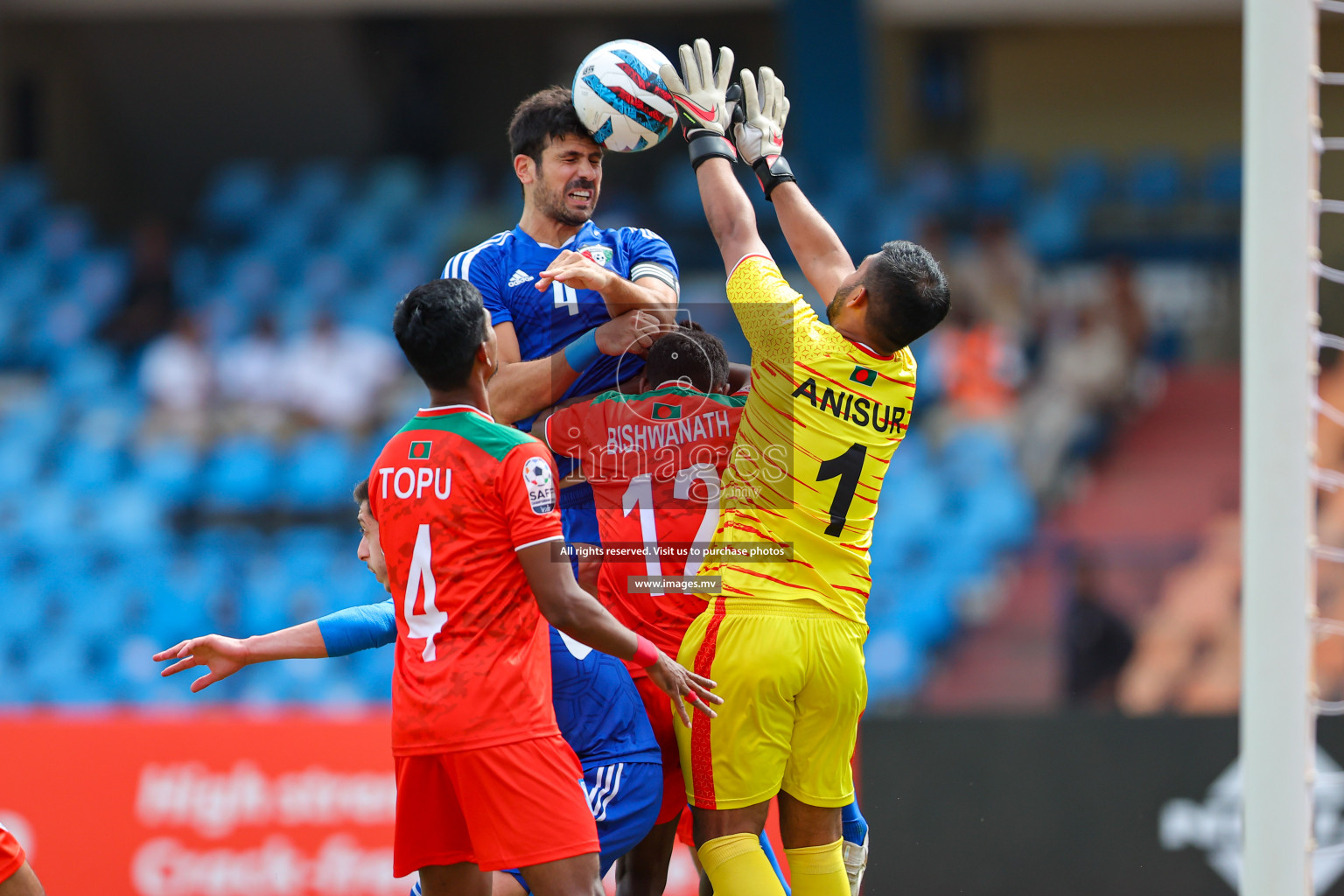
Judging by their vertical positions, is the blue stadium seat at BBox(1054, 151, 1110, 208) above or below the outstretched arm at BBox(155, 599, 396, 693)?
above

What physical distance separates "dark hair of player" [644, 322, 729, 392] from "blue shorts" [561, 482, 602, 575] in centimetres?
42

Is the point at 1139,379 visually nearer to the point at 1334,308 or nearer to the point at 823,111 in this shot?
the point at 1334,308

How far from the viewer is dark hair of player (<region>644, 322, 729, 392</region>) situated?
171 inches

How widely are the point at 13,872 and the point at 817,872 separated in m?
2.47

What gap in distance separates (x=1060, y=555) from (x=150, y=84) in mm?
11025

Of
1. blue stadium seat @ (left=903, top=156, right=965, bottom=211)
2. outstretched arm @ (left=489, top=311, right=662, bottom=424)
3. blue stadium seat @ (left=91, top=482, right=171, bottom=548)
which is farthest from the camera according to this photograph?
blue stadium seat @ (left=903, top=156, right=965, bottom=211)

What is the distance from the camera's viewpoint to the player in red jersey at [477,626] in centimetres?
361

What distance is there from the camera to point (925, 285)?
13.0ft

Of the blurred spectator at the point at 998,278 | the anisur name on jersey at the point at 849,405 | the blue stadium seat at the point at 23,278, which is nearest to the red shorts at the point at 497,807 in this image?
the anisur name on jersey at the point at 849,405

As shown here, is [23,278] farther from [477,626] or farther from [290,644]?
[477,626]

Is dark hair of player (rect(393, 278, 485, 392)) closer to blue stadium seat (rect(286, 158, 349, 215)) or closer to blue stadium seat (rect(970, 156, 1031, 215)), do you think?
blue stadium seat (rect(970, 156, 1031, 215))

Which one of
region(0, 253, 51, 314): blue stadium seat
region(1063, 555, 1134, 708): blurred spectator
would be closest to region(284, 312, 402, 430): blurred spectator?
region(0, 253, 51, 314): blue stadium seat

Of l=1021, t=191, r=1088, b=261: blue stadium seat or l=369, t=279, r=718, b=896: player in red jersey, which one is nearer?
l=369, t=279, r=718, b=896: player in red jersey

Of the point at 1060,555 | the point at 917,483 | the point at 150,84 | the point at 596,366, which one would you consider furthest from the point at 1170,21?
the point at 596,366
